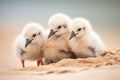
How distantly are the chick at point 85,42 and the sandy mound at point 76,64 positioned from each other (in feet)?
0.15

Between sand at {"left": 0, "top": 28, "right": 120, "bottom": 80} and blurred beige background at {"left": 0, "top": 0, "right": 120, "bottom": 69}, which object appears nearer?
sand at {"left": 0, "top": 28, "right": 120, "bottom": 80}

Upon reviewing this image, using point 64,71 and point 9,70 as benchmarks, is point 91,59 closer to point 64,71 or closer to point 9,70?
point 64,71

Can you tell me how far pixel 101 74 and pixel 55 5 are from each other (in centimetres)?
44

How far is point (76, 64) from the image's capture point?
1.44m

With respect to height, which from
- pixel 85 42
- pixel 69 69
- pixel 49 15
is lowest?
pixel 69 69

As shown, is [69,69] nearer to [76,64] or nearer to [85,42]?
[76,64]

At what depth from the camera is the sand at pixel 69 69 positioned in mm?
1362

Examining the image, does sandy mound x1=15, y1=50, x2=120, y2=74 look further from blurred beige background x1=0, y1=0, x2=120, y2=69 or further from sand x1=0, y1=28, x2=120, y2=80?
blurred beige background x1=0, y1=0, x2=120, y2=69

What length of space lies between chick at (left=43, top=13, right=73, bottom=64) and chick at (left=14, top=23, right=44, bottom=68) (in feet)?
0.11

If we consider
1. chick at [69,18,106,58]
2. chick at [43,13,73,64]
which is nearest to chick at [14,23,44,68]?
chick at [43,13,73,64]

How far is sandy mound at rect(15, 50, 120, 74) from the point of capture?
1.40 meters

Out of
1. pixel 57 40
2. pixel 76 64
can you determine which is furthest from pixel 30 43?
pixel 76 64

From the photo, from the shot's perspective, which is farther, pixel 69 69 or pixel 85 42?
pixel 85 42

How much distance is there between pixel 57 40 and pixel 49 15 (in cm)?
14
